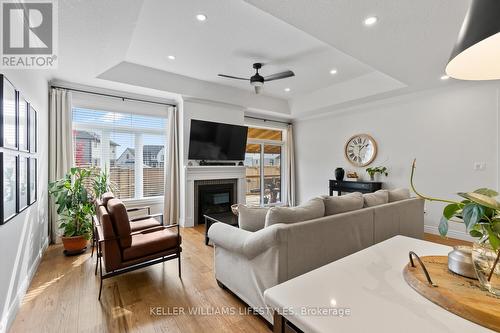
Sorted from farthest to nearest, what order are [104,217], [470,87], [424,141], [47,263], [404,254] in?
1. [424,141]
2. [470,87]
3. [47,263]
4. [104,217]
5. [404,254]

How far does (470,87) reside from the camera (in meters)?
3.89

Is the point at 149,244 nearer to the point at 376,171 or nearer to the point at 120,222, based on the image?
the point at 120,222

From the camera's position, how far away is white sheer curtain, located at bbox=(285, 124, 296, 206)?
6746mm

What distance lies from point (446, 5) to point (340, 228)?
2.15 metres

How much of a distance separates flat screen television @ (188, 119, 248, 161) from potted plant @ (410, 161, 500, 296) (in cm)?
442

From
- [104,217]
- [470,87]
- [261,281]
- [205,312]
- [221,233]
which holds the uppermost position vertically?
[470,87]

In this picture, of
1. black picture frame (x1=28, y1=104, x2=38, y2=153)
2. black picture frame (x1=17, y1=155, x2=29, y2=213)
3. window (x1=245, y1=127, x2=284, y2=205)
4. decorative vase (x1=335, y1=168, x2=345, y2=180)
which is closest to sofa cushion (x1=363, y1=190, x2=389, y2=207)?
decorative vase (x1=335, y1=168, x2=345, y2=180)

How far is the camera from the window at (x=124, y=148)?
13.9 feet

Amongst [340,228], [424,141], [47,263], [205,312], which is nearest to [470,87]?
[424,141]

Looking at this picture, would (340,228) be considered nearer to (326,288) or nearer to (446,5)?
(326,288)

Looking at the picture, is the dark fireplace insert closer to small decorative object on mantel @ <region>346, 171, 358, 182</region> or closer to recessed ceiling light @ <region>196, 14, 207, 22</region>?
small decorative object on mantel @ <region>346, 171, 358, 182</region>

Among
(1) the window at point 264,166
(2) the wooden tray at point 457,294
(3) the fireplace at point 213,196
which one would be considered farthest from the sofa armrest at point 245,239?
(1) the window at point 264,166

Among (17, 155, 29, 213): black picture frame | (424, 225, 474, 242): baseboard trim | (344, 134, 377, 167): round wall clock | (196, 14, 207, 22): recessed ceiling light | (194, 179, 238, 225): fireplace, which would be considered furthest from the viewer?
(344, 134, 377, 167): round wall clock

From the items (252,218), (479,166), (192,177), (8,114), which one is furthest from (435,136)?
(8,114)
